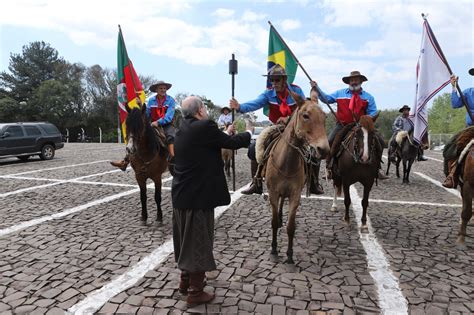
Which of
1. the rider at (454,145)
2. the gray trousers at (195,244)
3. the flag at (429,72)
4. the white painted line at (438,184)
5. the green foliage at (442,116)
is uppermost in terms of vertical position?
the green foliage at (442,116)

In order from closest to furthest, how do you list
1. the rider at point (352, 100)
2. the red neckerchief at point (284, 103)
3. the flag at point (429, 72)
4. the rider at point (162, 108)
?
the flag at point (429, 72)
the red neckerchief at point (284, 103)
the rider at point (352, 100)
the rider at point (162, 108)

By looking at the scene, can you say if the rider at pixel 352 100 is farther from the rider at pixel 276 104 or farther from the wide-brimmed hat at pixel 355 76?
the rider at pixel 276 104

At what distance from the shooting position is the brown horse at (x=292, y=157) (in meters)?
4.00

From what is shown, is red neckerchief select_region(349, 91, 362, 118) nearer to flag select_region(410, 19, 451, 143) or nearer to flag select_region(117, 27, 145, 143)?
flag select_region(410, 19, 451, 143)

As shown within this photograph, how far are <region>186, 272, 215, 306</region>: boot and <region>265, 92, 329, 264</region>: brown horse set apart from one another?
1.45 m

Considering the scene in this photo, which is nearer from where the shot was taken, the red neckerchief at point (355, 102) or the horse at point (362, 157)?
the horse at point (362, 157)

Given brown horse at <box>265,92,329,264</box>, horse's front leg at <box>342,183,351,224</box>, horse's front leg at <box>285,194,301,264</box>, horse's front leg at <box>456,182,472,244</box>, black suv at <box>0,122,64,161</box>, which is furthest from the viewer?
black suv at <box>0,122,64,161</box>

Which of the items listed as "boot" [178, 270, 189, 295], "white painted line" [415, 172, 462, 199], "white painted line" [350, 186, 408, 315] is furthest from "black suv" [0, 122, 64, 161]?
"white painted line" [415, 172, 462, 199]

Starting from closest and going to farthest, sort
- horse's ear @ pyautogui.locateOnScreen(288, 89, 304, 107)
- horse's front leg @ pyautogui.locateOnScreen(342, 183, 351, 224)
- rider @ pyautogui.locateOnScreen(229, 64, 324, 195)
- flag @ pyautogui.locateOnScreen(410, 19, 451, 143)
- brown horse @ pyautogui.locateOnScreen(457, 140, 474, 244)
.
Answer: horse's ear @ pyautogui.locateOnScreen(288, 89, 304, 107)
brown horse @ pyautogui.locateOnScreen(457, 140, 474, 244)
flag @ pyautogui.locateOnScreen(410, 19, 451, 143)
rider @ pyautogui.locateOnScreen(229, 64, 324, 195)
horse's front leg @ pyautogui.locateOnScreen(342, 183, 351, 224)

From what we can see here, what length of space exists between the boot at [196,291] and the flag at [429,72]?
4.66 meters

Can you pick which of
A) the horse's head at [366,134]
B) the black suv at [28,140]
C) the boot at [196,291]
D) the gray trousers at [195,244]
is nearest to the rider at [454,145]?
the horse's head at [366,134]

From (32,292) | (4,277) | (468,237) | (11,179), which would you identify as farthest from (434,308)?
(11,179)

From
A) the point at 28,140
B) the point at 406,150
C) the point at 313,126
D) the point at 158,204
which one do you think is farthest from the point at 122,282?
the point at 28,140

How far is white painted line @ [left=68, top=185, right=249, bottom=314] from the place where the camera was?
11.6 ft
